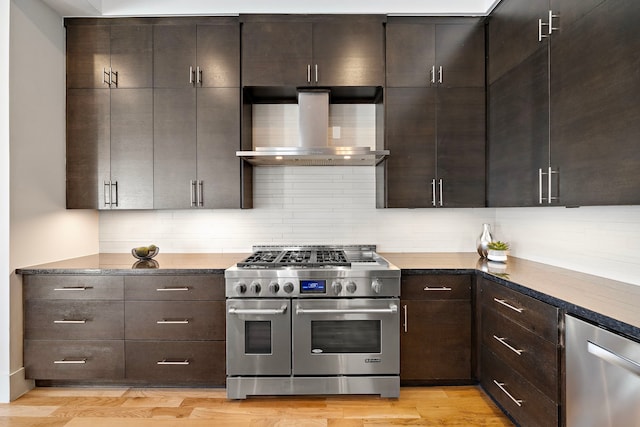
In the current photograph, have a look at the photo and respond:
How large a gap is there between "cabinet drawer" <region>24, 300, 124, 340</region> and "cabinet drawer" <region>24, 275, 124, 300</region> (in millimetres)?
43

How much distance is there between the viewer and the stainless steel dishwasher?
4.32ft

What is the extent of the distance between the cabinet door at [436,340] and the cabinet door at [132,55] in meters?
2.65

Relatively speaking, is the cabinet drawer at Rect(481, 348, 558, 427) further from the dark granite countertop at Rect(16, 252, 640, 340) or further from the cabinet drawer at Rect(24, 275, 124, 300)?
the cabinet drawer at Rect(24, 275, 124, 300)

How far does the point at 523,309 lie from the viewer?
198 centimetres

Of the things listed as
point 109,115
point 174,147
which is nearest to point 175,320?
point 174,147

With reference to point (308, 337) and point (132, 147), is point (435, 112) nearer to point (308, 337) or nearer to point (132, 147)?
point (308, 337)

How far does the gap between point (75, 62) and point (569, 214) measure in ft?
12.7

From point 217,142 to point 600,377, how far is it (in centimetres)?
273

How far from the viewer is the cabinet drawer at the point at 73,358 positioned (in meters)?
2.60

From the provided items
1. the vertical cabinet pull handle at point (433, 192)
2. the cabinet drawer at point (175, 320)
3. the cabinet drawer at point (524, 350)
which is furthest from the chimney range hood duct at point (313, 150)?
the cabinet drawer at point (524, 350)

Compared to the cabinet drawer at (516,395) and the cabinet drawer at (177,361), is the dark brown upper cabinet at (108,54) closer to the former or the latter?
the cabinet drawer at (177,361)

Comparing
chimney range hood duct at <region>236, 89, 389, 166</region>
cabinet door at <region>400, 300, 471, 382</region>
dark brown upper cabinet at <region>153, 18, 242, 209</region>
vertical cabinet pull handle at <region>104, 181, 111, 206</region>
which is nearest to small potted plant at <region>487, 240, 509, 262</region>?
cabinet door at <region>400, 300, 471, 382</region>

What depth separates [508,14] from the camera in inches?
103

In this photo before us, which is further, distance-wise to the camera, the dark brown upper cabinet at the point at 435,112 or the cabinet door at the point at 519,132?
the dark brown upper cabinet at the point at 435,112
